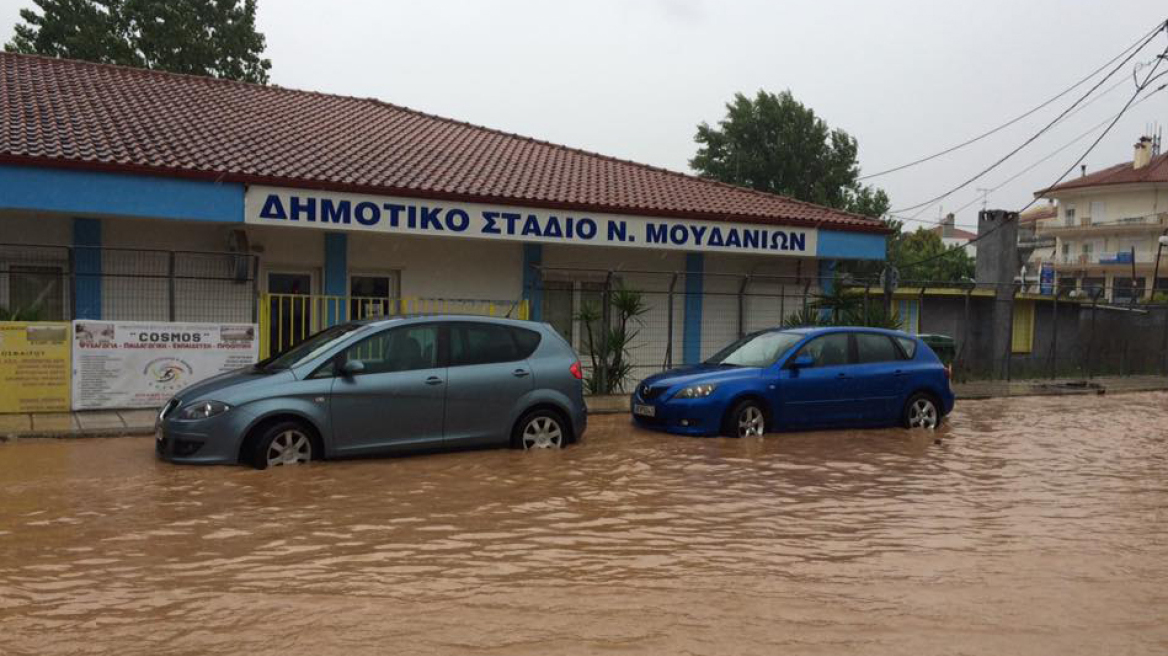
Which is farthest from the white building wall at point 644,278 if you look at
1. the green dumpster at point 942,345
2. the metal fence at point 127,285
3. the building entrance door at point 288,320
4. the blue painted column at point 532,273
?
the green dumpster at point 942,345

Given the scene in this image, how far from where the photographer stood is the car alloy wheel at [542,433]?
382 inches

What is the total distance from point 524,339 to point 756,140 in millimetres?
40345

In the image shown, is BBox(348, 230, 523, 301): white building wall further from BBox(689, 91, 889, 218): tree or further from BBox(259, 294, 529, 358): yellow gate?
BBox(689, 91, 889, 218): tree

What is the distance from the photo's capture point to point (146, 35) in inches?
1364

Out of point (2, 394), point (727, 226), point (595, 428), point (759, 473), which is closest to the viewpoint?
point (759, 473)

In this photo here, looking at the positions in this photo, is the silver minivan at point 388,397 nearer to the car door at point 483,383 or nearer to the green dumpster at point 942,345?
the car door at point 483,383

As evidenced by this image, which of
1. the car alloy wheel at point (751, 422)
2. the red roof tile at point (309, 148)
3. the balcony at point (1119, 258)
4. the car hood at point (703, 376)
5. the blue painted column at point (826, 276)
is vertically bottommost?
the car alloy wheel at point (751, 422)

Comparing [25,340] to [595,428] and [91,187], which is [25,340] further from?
[595,428]

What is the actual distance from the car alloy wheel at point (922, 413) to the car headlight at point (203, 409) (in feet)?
28.7

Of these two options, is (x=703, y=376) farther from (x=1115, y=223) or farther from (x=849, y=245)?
(x=1115, y=223)

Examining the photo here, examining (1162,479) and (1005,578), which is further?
(1162,479)

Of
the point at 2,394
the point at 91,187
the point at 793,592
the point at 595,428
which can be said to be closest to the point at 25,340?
the point at 2,394

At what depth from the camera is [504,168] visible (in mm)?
18406

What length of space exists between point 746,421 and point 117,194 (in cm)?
929
